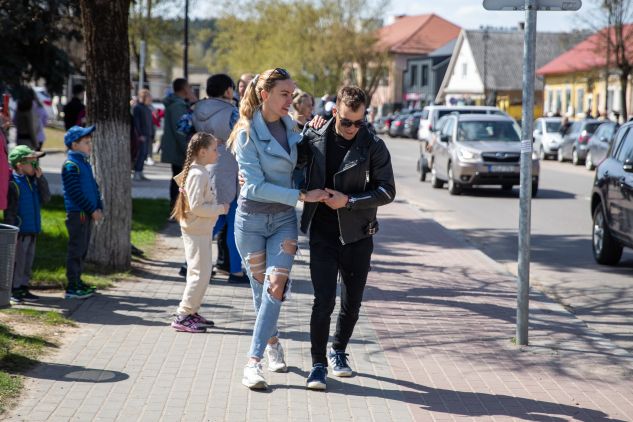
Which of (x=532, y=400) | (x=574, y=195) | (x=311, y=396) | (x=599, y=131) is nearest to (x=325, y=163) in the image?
(x=311, y=396)

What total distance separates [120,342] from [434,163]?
59.2ft

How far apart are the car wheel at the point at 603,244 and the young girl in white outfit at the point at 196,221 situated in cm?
603

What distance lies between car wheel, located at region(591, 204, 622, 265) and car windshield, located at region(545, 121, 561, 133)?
30374mm

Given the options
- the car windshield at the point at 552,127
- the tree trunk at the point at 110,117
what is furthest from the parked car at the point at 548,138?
the tree trunk at the point at 110,117

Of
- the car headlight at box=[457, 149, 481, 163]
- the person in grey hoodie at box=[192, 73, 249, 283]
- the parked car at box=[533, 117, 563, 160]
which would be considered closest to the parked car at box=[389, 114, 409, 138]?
the parked car at box=[533, 117, 563, 160]

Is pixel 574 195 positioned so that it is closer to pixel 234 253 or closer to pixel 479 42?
pixel 234 253

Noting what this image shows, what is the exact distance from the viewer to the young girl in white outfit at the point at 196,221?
25.5 ft

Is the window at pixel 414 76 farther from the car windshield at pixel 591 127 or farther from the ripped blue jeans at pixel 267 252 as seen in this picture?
the ripped blue jeans at pixel 267 252

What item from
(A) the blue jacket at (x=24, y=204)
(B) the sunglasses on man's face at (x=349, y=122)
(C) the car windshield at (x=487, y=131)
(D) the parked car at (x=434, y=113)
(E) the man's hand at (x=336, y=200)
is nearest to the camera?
(E) the man's hand at (x=336, y=200)

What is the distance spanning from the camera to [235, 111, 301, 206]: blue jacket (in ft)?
20.0

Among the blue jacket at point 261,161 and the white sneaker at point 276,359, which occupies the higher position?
the blue jacket at point 261,161

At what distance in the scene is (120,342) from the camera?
7.32 m

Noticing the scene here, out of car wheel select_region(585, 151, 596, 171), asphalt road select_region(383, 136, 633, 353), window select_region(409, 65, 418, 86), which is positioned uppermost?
window select_region(409, 65, 418, 86)

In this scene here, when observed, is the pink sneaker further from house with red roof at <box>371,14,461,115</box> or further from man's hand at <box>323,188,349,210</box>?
house with red roof at <box>371,14,461,115</box>
